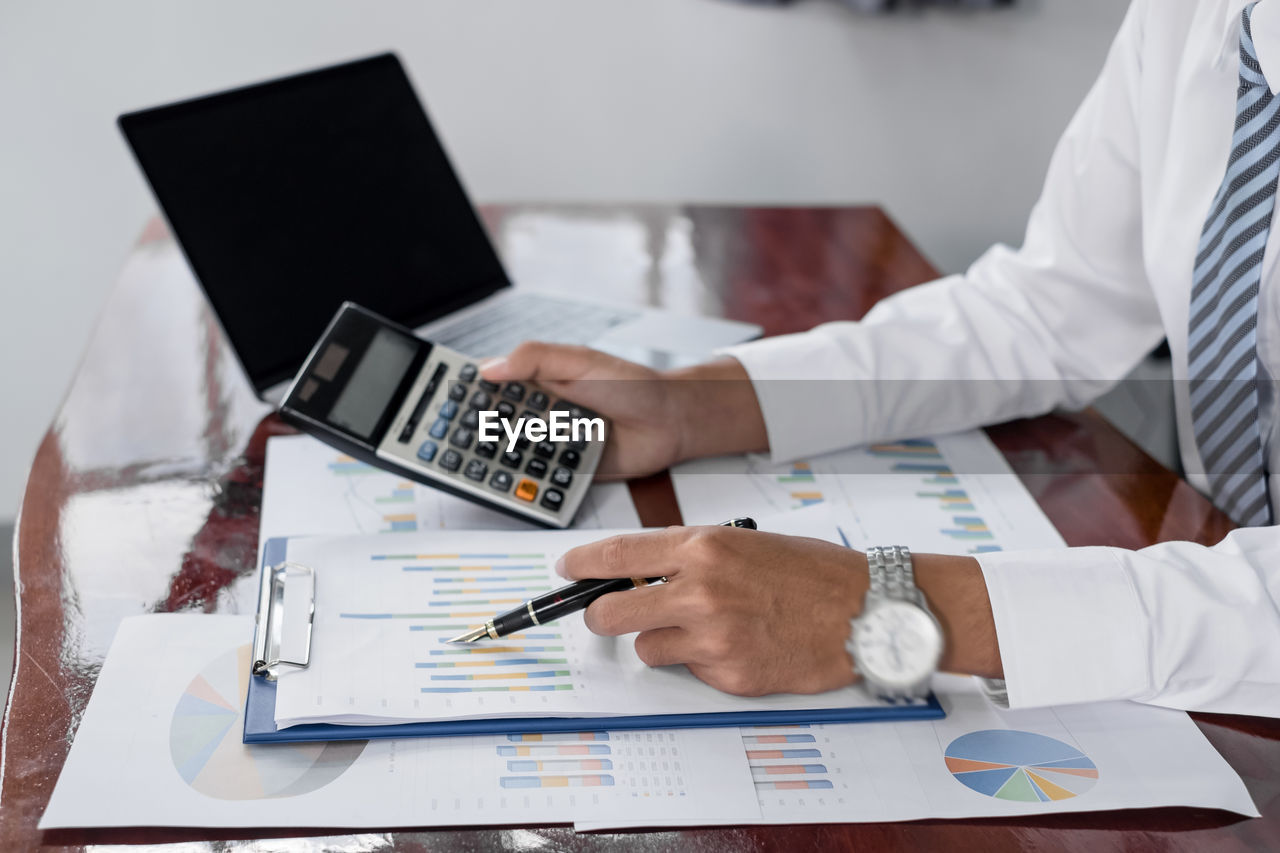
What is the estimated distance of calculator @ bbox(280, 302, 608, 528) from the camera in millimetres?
691

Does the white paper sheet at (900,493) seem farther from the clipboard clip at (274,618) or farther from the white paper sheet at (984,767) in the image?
the clipboard clip at (274,618)

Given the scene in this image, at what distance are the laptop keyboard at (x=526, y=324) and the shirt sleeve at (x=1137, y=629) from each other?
0.48 m

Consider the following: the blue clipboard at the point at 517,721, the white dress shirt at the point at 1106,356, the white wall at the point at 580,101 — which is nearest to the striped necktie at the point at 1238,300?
the white dress shirt at the point at 1106,356

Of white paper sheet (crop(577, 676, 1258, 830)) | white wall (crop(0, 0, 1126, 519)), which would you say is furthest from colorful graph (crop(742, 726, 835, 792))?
white wall (crop(0, 0, 1126, 519))

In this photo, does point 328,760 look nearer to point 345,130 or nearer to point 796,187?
point 345,130

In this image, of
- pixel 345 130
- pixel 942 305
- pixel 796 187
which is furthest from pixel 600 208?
pixel 796 187

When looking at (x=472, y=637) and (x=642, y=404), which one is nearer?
(x=472, y=637)

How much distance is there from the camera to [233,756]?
50 cm

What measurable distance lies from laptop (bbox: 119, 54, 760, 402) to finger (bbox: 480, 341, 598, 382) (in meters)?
0.19

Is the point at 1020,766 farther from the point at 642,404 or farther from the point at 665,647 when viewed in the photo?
the point at 642,404

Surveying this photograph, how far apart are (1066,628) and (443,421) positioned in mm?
402

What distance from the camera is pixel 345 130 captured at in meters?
0.96

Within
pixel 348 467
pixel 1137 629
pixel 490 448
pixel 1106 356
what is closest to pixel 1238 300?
pixel 1106 356

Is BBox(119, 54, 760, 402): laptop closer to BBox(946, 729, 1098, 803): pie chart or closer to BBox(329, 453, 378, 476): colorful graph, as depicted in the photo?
BBox(329, 453, 378, 476): colorful graph
